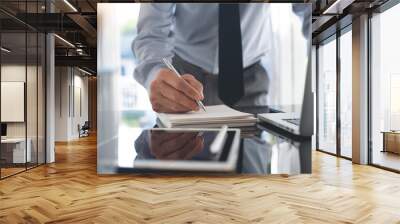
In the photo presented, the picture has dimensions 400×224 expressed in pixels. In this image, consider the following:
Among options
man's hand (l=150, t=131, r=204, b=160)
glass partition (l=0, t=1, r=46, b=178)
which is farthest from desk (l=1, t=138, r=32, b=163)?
man's hand (l=150, t=131, r=204, b=160)

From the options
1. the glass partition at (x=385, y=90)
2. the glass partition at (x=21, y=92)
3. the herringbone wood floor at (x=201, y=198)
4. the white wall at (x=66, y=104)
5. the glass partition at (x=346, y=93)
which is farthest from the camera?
the white wall at (x=66, y=104)

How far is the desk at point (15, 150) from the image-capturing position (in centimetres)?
637

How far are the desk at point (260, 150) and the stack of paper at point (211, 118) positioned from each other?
0.14 metres

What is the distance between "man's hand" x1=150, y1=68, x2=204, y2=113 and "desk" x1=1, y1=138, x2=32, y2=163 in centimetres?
268

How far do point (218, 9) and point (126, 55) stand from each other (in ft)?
5.43

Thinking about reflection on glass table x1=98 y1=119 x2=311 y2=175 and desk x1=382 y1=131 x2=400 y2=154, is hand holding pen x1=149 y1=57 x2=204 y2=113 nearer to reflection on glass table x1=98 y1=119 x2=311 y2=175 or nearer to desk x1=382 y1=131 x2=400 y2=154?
reflection on glass table x1=98 y1=119 x2=311 y2=175

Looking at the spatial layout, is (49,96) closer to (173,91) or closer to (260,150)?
(173,91)

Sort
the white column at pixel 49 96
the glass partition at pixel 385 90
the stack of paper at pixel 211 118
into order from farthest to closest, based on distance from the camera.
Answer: the white column at pixel 49 96, the glass partition at pixel 385 90, the stack of paper at pixel 211 118

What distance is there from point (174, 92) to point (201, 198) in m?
1.96

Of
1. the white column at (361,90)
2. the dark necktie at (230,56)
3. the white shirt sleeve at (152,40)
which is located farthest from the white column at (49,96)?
the white column at (361,90)

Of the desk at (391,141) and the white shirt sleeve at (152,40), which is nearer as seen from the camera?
the white shirt sleeve at (152,40)

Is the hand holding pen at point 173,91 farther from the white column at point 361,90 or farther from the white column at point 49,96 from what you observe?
the white column at point 361,90

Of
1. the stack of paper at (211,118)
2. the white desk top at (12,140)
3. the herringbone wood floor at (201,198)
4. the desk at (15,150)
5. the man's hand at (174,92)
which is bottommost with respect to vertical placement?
the herringbone wood floor at (201,198)

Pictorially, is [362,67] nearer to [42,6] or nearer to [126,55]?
[126,55]
